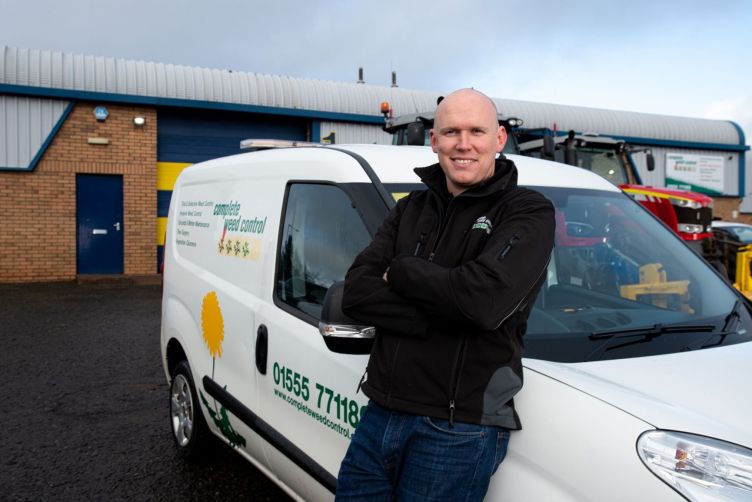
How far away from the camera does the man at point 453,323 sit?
5.26 ft

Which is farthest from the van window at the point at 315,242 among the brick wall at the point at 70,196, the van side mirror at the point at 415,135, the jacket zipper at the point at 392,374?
the brick wall at the point at 70,196

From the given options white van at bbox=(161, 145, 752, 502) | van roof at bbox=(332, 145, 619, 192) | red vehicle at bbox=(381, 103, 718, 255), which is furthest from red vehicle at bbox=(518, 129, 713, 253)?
white van at bbox=(161, 145, 752, 502)

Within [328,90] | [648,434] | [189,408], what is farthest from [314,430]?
[328,90]

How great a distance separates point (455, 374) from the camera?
5.28 feet

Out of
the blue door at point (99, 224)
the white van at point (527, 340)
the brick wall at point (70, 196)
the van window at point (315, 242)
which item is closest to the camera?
the white van at point (527, 340)

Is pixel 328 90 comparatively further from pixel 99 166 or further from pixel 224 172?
pixel 224 172

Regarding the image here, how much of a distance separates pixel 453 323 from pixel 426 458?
0.35 meters

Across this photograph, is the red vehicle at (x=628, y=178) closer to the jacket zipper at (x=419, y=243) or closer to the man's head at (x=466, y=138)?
the man's head at (x=466, y=138)

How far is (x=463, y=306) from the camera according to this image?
1.55m

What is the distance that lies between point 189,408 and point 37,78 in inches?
465

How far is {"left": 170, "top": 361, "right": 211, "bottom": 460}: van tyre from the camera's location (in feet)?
12.7

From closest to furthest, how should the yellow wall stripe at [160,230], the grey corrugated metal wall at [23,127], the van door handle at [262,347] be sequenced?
the van door handle at [262,347] → the grey corrugated metal wall at [23,127] → the yellow wall stripe at [160,230]

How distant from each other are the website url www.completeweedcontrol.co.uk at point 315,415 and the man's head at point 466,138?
986 millimetres

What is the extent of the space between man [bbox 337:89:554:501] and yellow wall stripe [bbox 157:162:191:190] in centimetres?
1356
